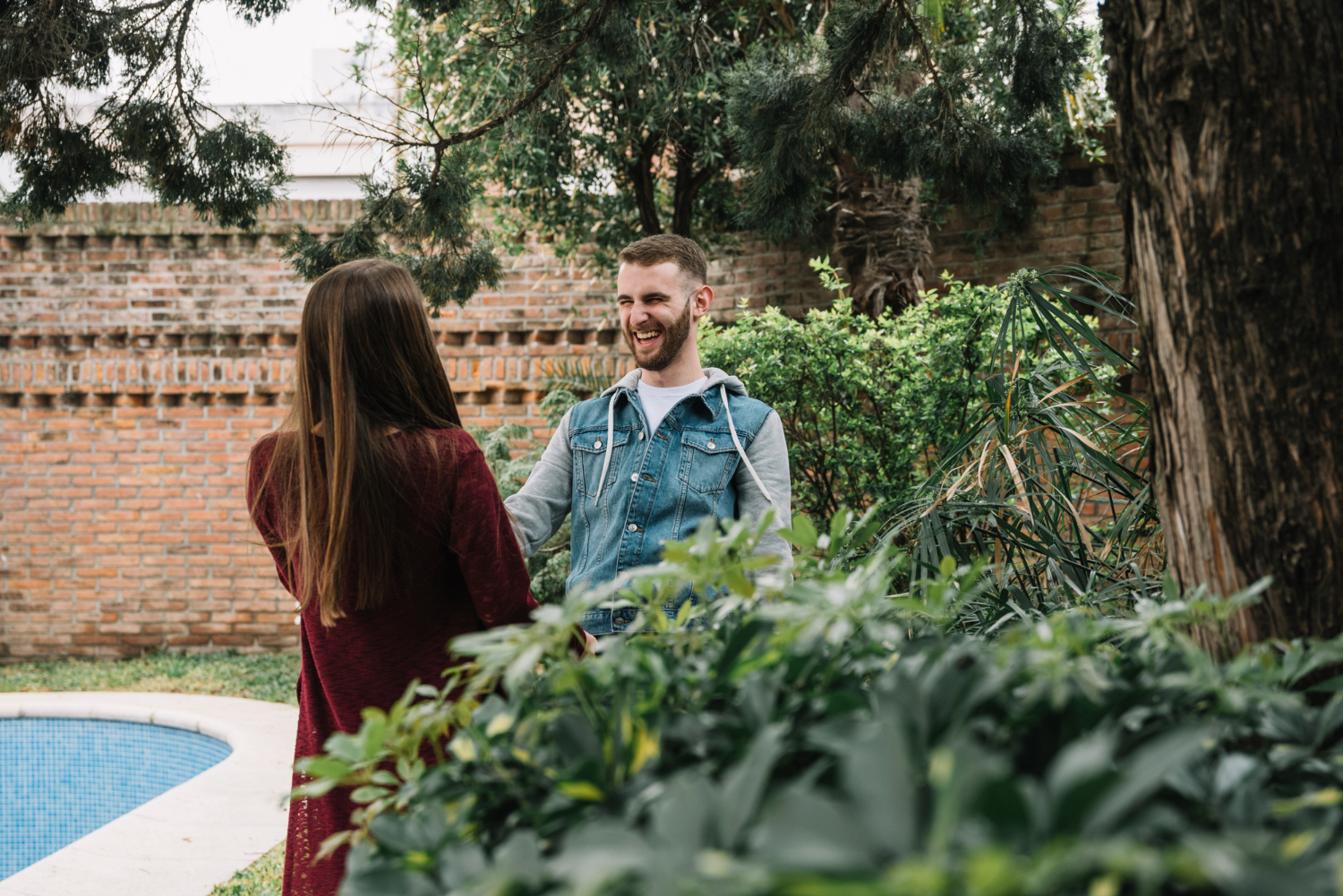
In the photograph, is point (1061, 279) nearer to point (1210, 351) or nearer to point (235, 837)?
point (1210, 351)

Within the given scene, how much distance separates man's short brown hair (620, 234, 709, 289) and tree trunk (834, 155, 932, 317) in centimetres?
262

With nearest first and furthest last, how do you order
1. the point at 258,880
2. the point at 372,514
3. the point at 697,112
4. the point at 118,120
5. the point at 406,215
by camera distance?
the point at 372,514, the point at 258,880, the point at 118,120, the point at 406,215, the point at 697,112

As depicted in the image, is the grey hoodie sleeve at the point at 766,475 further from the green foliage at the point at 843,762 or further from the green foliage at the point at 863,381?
the green foliage at the point at 863,381

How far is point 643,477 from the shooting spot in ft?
6.52

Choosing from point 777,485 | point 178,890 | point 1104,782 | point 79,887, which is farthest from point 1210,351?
point 79,887

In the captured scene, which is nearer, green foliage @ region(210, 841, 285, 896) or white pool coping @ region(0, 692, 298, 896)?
green foliage @ region(210, 841, 285, 896)

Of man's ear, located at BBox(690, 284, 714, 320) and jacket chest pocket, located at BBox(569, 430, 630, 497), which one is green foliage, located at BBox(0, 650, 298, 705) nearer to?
jacket chest pocket, located at BBox(569, 430, 630, 497)

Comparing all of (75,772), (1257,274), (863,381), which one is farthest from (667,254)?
(75,772)

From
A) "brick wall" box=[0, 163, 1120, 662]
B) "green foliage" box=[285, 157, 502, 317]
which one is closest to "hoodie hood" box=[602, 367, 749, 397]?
"green foliage" box=[285, 157, 502, 317]

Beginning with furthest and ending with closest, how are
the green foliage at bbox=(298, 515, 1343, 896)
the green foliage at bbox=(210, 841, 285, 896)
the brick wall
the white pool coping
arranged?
1. the brick wall
2. the white pool coping
3. the green foliage at bbox=(210, 841, 285, 896)
4. the green foliage at bbox=(298, 515, 1343, 896)

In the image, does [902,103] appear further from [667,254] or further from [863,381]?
[667,254]

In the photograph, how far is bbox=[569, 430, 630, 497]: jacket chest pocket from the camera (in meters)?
2.04

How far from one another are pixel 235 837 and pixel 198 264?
4.42 m

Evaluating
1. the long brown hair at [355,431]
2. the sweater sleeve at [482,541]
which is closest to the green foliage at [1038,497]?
the sweater sleeve at [482,541]
